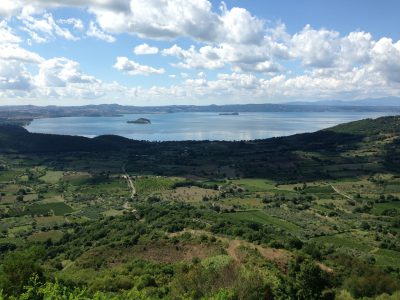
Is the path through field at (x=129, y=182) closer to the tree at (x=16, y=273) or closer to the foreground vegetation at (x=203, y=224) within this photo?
the foreground vegetation at (x=203, y=224)

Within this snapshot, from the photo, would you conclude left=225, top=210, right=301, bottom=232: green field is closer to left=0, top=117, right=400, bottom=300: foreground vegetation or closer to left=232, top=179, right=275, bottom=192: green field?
left=0, top=117, right=400, bottom=300: foreground vegetation

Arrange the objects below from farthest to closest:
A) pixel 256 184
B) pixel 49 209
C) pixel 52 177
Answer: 1. pixel 52 177
2. pixel 256 184
3. pixel 49 209

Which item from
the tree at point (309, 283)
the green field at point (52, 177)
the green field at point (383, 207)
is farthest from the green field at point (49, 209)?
the tree at point (309, 283)

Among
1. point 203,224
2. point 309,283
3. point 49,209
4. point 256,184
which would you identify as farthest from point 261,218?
point 49,209

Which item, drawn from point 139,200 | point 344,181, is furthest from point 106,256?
point 344,181

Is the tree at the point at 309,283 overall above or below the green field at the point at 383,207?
above

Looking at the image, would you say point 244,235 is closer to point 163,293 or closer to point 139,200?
point 163,293

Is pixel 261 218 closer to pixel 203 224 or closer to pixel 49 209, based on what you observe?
pixel 203 224

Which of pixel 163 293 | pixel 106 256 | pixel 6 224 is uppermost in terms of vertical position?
pixel 163 293
